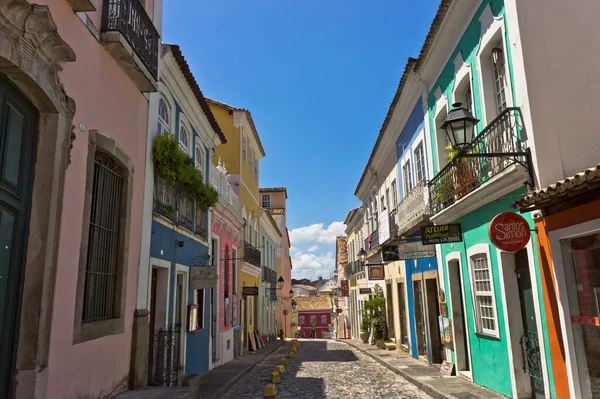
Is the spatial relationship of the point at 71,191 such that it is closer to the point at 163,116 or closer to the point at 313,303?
the point at 163,116

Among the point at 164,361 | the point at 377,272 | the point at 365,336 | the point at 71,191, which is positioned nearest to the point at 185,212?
the point at 164,361

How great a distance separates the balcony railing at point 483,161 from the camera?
6.81 meters

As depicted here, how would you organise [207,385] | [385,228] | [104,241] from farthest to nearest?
1. [385,228]
2. [207,385]
3. [104,241]

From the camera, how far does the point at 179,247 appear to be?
10375mm

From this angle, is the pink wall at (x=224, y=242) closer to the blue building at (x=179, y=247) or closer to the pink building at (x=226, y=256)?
the pink building at (x=226, y=256)

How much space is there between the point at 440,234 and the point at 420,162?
3.72 metres

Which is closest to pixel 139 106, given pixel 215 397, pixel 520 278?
pixel 215 397

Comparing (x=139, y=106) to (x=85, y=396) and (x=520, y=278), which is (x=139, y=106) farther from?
(x=520, y=278)

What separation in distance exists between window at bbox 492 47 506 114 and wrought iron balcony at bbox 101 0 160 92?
5657mm

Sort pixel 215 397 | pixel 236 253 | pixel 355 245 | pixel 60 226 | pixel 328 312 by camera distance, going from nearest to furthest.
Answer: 1. pixel 60 226
2. pixel 215 397
3. pixel 236 253
4. pixel 355 245
5. pixel 328 312

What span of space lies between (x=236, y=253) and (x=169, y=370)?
10063 mm

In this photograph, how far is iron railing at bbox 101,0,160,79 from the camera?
6.55 meters

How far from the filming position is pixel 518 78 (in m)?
6.71

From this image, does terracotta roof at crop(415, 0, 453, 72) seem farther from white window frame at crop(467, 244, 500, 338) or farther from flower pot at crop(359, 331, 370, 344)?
flower pot at crop(359, 331, 370, 344)
